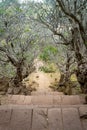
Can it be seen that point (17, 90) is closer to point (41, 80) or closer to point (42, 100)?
point (42, 100)

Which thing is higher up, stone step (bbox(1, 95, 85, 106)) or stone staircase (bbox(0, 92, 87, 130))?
stone staircase (bbox(0, 92, 87, 130))

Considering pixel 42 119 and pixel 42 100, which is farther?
pixel 42 100

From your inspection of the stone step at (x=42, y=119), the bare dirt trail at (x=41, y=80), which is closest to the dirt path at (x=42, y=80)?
the bare dirt trail at (x=41, y=80)

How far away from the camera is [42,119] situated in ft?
9.59

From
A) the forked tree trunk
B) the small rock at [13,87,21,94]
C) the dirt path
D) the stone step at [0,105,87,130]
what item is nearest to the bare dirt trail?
Result: the dirt path

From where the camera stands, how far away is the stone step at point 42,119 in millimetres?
2754

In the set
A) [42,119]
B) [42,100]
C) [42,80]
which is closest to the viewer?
[42,119]

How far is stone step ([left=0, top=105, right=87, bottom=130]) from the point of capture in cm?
275

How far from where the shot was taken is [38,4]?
696 cm

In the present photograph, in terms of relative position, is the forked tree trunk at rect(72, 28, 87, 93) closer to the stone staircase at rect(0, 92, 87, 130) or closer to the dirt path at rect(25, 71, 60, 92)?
the stone staircase at rect(0, 92, 87, 130)

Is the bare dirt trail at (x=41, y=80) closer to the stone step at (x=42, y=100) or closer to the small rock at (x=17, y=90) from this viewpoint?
the small rock at (x=17, y=90)

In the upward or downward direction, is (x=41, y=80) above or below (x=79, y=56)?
below

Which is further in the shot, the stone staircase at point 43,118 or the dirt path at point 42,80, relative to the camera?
the dirt path at point 42,80

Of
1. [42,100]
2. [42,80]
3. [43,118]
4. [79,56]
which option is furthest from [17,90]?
[43,118]
